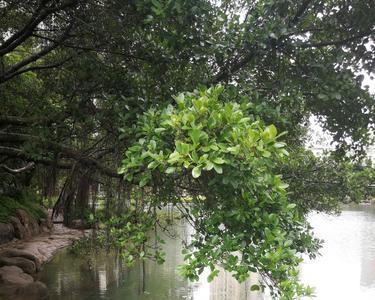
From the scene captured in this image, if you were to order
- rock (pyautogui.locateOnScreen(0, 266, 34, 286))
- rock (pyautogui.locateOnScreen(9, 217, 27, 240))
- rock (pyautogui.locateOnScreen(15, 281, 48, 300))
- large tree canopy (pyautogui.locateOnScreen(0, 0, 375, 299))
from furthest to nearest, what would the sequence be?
rock (pyautogui.locateOnScreen(9, 217, 27, 240)) → rock (pyautogui.locateOnScreen(0, 266, 34, 286)) → rock (pyautogui.locateOnScreen(15, 281, 48, 300)) → large tree canopy (pyautogui.locateOnScreen(0, 0, 375, 299))

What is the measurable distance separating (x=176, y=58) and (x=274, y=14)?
2.20ft

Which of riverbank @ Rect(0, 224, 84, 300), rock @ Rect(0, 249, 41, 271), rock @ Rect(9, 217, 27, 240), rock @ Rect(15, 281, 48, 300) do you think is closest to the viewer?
rock @ Rect(15, 281, 48, 300)

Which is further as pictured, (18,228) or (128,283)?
(18,228)

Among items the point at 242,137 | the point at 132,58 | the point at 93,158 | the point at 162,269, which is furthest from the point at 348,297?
the point at 242,137

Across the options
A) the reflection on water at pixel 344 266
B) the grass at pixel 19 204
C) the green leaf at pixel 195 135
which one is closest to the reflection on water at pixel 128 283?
the reflection on water at pixel 344 266

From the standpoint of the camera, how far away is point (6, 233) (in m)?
9.73

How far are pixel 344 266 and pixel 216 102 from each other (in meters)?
8.63

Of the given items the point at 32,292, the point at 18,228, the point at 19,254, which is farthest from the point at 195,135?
the point at 18,228

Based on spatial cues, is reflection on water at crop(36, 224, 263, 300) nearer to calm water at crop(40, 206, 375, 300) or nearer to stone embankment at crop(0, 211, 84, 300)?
calm water at crop(40, 206, 375, 300)

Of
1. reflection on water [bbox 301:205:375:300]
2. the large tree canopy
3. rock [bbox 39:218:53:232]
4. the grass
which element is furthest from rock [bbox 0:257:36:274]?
reflection on water [bbox 301:205:375:300]

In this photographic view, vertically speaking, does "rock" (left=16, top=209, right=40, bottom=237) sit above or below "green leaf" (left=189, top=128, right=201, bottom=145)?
below

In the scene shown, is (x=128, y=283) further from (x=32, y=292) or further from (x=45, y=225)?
(x=45, y=225)

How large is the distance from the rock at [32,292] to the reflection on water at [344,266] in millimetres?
4538

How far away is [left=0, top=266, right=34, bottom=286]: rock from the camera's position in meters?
6.91
